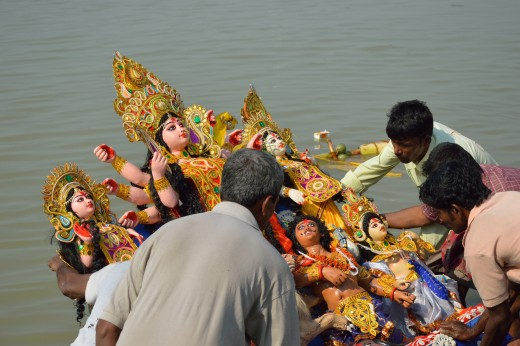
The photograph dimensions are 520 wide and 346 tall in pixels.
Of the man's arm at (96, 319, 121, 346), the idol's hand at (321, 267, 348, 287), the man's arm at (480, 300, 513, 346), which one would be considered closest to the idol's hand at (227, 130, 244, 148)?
the idol's hand at (321, 267, 348, 287)

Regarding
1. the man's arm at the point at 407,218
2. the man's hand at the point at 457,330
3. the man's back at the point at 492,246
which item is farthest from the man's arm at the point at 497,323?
the man's arm at the point at 407,218

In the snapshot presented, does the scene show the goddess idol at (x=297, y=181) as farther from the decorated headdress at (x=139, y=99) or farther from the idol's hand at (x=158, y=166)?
the idol's hand at (x=158, y=166)

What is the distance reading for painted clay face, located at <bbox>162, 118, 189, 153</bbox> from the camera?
5.59m

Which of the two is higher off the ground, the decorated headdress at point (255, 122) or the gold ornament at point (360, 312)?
the decorated headdress at point (255, 122)

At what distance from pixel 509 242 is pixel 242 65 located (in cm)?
994

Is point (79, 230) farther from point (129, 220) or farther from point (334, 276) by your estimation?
point (334, 276)

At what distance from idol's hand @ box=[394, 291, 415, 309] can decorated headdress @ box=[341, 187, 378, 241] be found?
64cm

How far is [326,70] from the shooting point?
13156 mm

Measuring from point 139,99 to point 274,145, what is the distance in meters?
0.97

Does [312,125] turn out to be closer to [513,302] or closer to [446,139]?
[446,139]

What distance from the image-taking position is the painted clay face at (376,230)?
5.43 metres

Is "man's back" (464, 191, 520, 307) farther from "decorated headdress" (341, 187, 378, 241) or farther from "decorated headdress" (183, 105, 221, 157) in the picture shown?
"decorated headdress" (183, 105, 221, 157)

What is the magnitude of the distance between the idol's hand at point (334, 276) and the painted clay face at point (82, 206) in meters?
1.43

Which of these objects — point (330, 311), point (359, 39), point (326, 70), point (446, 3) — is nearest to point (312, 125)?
point (326, 70)
